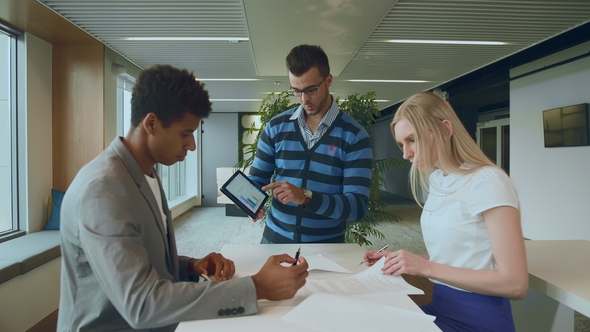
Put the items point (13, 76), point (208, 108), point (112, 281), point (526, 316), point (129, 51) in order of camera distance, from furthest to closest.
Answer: point (129, 51) → point (13, 76) → point (526, 316) → point (208, 108) → point (112, 281)

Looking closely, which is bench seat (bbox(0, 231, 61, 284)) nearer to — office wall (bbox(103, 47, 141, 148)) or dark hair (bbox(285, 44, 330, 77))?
office wall (bbox(103, 47, 141, 148))

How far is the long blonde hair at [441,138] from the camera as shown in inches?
55.3

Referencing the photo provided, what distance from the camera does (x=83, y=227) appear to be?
95cm

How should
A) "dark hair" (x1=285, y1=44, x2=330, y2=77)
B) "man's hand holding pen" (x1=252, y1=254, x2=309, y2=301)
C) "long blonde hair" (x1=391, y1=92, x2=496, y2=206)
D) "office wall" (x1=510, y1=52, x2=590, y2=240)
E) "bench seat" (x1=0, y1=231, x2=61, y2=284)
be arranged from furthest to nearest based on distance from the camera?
"office wall" (x1=510, y1=52, x2=590, y2=240) < "bench seat" (x1=0, y1=231, x2=61, y2=284) < "dark hair" (x1=285, y1=44, x2=330, y2=77) < "long blonde hair" (x1=391, y1=92, x2=496, y2=206) < "man's hand holding pen" (x1=252, y1=254, x2=309, y2=301)

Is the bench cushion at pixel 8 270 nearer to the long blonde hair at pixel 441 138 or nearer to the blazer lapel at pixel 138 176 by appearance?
the blazer lapel at pixel 138 176

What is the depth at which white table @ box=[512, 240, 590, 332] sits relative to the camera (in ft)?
5.00

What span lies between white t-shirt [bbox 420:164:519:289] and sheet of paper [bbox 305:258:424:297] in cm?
20

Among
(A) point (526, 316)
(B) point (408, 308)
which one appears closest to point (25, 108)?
(B) point (408, 308)

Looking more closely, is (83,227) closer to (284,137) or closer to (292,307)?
(292,307)

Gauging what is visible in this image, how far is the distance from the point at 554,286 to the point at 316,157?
1.12m

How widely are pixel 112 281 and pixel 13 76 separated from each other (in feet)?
12.4

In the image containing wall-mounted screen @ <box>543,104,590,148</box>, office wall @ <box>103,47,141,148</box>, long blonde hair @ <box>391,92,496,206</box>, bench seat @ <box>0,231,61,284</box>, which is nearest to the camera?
long blonde hair @ <box>391,92,496,206</box>

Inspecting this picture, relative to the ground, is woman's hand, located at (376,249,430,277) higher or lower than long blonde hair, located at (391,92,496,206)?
lower

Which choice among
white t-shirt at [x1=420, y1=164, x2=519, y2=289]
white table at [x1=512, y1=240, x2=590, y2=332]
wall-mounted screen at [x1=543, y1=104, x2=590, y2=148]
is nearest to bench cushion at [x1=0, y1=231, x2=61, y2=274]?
white t-shirt at [x1=420, y1=164, x2=519, y2=289]
